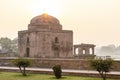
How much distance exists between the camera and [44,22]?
101 feet

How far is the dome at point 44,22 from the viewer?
30.5 meters

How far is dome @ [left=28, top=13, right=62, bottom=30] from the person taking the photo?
1202 inches

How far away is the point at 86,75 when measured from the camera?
54.3 feet

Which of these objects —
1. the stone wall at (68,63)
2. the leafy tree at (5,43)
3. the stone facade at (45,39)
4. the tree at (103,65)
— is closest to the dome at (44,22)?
the stone facade at (45,39)

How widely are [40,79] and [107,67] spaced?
387cm

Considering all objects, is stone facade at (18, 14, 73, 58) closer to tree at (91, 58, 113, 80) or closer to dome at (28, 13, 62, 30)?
dome at (28, 13, 62, 30)

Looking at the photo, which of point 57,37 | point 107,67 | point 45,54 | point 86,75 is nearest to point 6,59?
point 45,54

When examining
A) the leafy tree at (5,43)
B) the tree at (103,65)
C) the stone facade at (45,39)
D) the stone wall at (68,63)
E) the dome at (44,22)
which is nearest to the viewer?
the tree at (103,65)

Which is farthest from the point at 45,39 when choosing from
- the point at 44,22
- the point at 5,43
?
the point at 5,43

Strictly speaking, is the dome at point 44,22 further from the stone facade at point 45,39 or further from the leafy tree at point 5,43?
the leafy tree at point 5,43

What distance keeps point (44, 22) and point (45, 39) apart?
2524 mm

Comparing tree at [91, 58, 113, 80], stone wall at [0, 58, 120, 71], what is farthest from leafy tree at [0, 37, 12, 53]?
tree at [91, 58, 113, 80]

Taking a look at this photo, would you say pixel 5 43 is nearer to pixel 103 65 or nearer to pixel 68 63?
pixel 68 63

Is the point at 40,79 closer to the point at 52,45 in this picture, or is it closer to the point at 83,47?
the point at 52,45
